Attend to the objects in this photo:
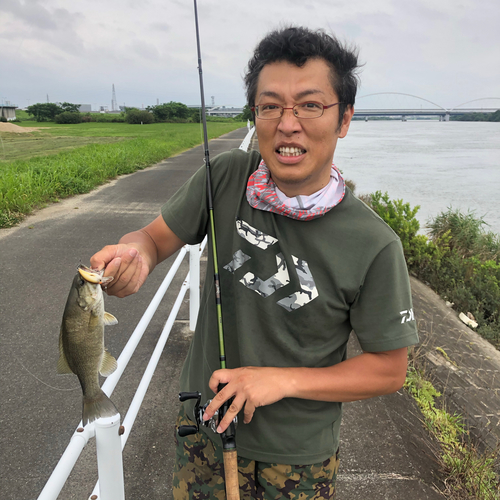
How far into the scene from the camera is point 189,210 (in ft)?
6.14

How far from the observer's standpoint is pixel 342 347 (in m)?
1.78

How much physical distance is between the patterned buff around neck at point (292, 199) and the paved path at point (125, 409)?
2108 mm

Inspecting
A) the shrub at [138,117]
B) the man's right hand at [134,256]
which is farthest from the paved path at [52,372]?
the shrub at [138,117]

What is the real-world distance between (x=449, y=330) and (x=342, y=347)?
4.98m

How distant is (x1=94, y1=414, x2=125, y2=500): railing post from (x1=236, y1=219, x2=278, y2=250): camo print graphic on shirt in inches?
32.4

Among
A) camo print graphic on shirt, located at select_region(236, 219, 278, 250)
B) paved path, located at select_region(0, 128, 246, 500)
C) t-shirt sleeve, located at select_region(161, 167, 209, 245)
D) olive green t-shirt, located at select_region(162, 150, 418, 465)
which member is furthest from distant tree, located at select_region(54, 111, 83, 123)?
camo print graphic on shirt, located at select_region(236, 219, 278, 250)

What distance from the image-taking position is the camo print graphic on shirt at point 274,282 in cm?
164

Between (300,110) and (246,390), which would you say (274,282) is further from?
(300,110)

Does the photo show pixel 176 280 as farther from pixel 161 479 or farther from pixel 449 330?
pixel 449 330

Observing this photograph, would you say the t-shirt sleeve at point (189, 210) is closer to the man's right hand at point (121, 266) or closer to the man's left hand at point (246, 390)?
the man's right hand at point (121, 266)

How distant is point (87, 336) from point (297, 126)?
1045mm

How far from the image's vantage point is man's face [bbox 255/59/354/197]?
5.19ft

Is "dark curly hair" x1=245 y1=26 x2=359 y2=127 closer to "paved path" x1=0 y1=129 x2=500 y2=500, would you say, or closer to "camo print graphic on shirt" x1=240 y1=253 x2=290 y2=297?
"camo print graphic on shirt" x1=240 y1=253 x2=290 y2=297

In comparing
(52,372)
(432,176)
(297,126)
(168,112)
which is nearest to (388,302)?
(297,126)
